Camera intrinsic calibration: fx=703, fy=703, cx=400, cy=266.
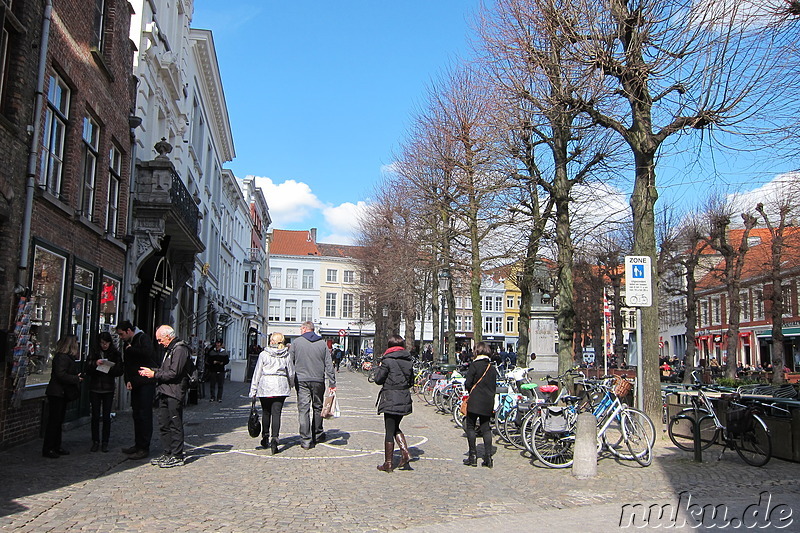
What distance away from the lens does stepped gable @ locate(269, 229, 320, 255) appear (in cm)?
8325

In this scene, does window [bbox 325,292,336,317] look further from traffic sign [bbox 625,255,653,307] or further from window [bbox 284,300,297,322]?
traffic sign [bbox 625,255,653,307]

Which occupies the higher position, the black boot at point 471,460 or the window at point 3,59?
the window at point 3,59

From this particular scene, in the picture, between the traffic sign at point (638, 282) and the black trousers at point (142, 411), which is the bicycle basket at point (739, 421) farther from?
the black trousers at point (142, 411)

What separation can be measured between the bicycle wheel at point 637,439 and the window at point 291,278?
73264mm

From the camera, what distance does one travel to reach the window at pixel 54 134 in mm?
11125

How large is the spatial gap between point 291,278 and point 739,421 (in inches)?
2898

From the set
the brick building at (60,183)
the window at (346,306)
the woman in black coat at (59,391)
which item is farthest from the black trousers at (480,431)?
the window at (346,306)

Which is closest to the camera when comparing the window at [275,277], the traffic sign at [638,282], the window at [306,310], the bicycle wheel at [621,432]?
the bicycle wheel at [621,432]

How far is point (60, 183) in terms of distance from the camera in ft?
39.0

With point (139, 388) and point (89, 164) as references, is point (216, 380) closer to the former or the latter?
point (89, 164)

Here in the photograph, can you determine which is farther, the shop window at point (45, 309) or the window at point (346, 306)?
the window at point (346, 306)

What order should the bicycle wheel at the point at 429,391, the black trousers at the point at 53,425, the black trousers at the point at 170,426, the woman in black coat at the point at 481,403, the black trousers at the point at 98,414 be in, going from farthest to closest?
the bicycle wheel at the point at 429,391 → the black trousers at the point at 98,414 → the woman in black coat at the point at 481,403 → the black trousers at the point at 53,425 → the black trousers at the point at 170,426

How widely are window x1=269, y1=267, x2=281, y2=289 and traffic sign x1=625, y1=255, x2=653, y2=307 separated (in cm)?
7221

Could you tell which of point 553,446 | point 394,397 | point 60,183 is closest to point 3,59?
point 60,183
